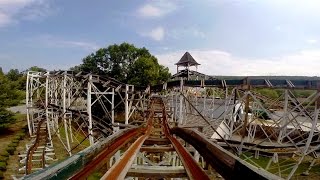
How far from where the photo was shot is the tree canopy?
1441 inches

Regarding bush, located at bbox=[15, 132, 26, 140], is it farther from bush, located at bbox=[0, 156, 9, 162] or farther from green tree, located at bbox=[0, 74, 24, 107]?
bush, located at bbox=[0, 156, 9, 162]

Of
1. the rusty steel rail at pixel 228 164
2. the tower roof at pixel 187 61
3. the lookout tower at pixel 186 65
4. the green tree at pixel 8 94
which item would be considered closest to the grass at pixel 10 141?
the green tree at pixel 8 94

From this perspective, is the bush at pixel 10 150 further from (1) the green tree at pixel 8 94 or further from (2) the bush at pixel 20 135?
(1) the green tree at pixel 8 94

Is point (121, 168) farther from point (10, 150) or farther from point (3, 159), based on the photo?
point (10, 150)

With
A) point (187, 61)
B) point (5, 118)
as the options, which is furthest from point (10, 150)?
point (187, 61)

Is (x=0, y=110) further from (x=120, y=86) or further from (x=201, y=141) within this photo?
(x=201, y=141)

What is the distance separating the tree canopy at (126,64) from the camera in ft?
120

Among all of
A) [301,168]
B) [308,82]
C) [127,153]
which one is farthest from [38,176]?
[301,168]

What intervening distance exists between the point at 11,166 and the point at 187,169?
50.6ft

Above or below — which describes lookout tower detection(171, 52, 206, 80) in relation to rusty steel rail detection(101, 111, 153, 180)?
above

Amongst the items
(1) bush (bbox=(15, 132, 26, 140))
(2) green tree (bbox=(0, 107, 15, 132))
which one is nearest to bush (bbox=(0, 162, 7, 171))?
(1) bush (bbox=(15, 132, 26, 140))

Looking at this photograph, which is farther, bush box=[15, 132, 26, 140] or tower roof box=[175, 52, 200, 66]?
tower roof box=[175, 52, 200, 66]

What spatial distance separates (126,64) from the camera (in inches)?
1523

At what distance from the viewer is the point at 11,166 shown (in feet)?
53.7
